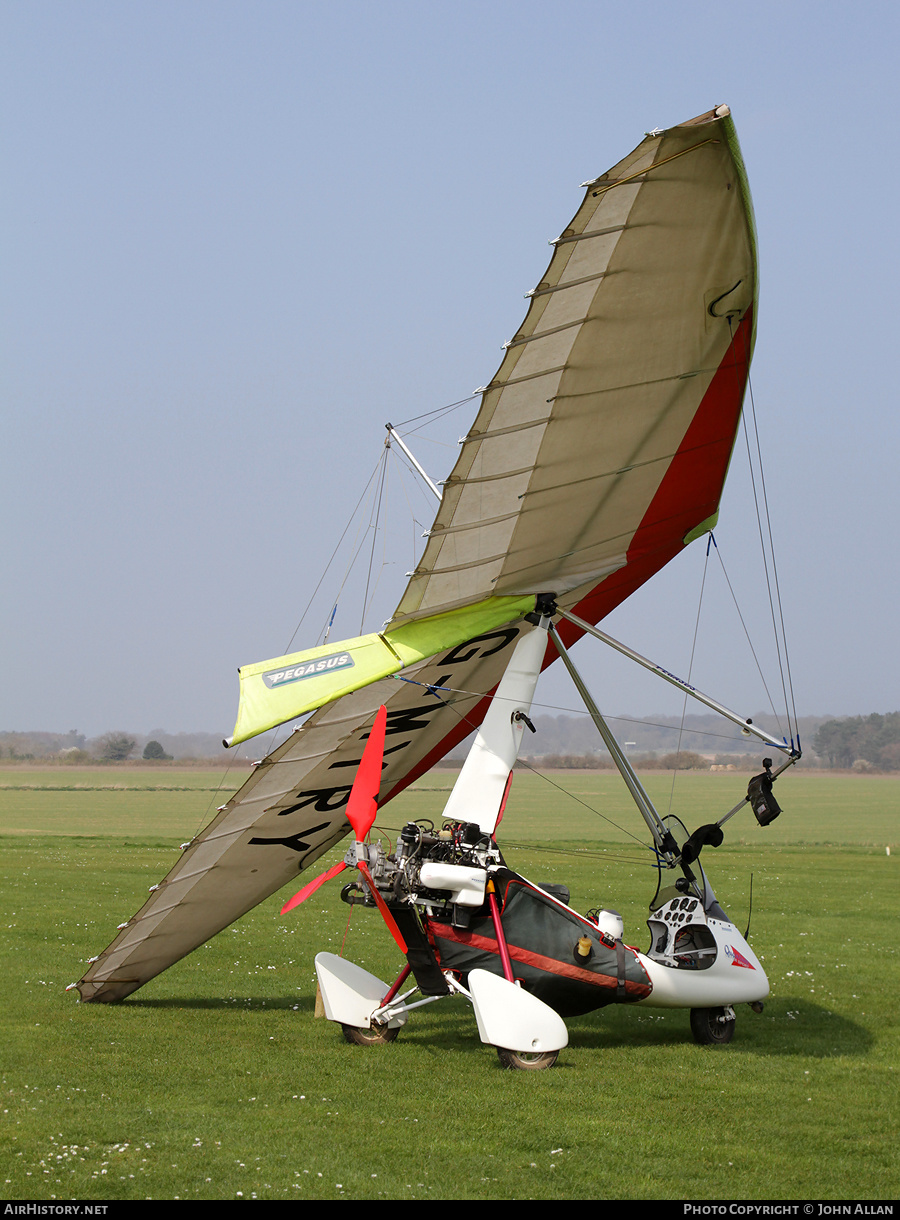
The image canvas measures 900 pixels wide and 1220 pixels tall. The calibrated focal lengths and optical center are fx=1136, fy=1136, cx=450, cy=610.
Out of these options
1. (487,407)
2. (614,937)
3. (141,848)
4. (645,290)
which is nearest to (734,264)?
(645,290)

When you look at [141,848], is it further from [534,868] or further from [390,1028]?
[390,1028]

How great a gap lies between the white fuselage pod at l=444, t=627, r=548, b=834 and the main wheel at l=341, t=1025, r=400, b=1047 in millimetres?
2454

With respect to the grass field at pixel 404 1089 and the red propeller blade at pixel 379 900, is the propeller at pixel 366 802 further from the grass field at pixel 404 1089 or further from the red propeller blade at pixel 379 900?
the grass field at pixel 404 1089

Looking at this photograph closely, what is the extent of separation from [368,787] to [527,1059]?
285cm

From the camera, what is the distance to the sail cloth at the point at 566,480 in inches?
335

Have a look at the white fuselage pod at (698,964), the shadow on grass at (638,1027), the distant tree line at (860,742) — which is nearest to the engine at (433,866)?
the shadow on grass at (638,1027)

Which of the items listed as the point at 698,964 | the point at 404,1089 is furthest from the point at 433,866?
the point at 698,964

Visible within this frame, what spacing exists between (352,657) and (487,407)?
8.63 ft

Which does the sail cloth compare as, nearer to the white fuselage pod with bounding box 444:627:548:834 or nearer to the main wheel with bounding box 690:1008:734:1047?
the white fuselage pod with bounding box 444:627:548:834

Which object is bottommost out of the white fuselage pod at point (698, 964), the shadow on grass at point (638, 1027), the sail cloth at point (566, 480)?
the shadow on grass at point (638, 1027)

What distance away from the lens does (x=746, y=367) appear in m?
10.6

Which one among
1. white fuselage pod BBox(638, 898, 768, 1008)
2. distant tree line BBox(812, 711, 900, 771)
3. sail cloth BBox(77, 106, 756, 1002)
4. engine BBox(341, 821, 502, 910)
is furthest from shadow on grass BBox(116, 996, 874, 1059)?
distant tree line BBox(812, 711, 900, 771)

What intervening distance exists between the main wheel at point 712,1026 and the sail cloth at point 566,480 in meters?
4.20

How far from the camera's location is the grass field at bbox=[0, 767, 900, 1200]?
24.3 ft
